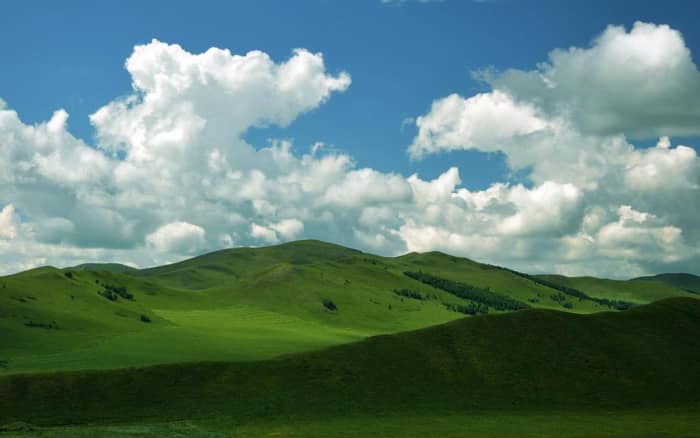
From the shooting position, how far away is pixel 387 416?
76.0 metres

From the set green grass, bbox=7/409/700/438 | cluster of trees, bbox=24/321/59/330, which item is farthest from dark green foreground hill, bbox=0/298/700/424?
cluster of trees, bbox=24/321/59/330

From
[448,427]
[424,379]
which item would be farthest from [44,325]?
[448,427]

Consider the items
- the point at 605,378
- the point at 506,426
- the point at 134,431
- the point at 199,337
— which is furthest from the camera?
→ the point at 199,337

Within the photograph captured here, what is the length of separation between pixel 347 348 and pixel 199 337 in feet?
322

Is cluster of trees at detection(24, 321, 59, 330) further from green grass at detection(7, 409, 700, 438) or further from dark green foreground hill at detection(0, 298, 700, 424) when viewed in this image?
green grass at detection(7, 409, 700, 438)

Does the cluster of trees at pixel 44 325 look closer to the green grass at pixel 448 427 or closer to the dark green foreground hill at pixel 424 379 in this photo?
the dark green foreground hill at pixel 424 379

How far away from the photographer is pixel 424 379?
293 feet

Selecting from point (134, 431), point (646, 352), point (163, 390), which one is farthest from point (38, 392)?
point (646, 352)

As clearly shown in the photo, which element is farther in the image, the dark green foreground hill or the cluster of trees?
the cluster of trees

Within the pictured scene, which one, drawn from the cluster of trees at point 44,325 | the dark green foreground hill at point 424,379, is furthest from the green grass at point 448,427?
the cluster of trees at point 44,325

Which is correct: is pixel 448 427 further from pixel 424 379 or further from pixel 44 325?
pixel 44 325

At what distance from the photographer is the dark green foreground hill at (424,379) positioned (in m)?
78.1

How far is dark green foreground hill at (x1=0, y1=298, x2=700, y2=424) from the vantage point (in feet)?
256

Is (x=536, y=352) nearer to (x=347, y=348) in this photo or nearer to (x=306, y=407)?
(x=347, y=348)
